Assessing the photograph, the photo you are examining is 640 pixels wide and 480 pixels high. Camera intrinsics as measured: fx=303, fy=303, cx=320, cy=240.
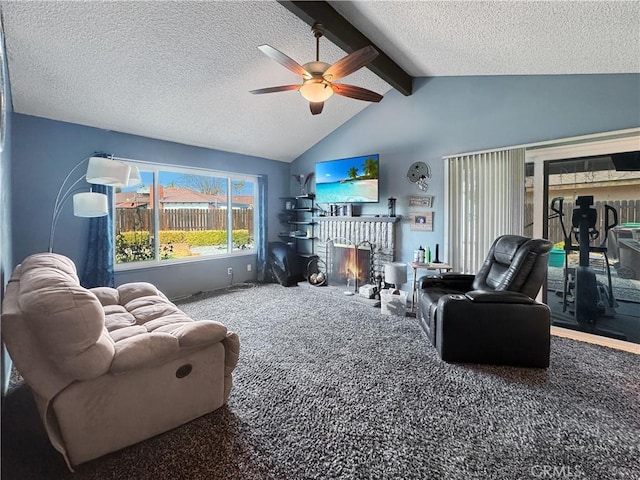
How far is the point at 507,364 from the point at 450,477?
4.48ft

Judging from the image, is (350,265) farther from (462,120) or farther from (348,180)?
(462,120)

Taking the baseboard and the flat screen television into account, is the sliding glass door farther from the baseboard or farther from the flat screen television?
the flat screen television

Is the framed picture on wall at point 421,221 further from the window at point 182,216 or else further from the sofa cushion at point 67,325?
the sofa cushion at point 67,325

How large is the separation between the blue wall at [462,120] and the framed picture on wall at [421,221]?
9 centimetres

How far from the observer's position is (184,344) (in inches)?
65.7

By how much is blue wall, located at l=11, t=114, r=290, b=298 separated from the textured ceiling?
0.65ft

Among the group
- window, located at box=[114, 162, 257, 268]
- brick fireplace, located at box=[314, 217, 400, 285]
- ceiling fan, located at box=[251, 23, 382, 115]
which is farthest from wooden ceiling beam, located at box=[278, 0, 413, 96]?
window, located at box=[114, 162, 257, 268]

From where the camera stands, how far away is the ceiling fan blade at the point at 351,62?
2.23m

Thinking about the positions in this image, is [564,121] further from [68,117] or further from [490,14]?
[68,117]

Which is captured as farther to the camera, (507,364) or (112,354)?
(507,364)

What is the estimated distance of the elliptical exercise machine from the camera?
10.1 ft

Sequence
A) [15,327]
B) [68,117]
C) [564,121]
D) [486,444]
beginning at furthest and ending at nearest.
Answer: [68,117] → [564,121] → [486,444] → [15,327]

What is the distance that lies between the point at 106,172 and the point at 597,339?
4.99m

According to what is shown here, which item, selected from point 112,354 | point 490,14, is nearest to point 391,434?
point 112,354
